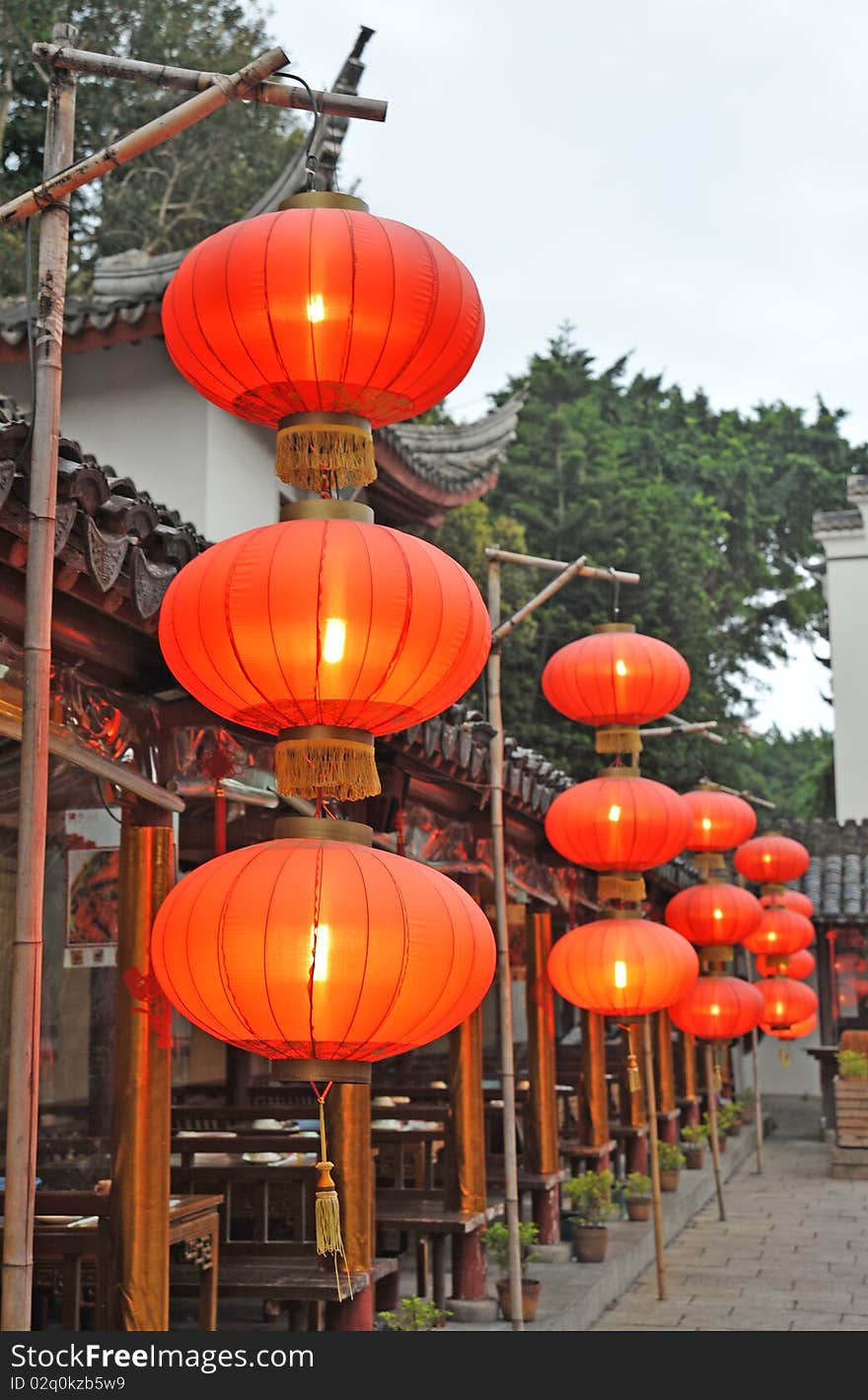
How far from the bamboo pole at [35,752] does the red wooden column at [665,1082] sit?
43.4 ft

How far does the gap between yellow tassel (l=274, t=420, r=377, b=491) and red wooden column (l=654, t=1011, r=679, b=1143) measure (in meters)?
12.4

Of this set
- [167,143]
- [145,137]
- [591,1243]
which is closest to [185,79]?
[145,137]

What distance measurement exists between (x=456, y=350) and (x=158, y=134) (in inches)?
43.5

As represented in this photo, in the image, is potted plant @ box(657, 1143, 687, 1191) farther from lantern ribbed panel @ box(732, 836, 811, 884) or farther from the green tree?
the green tree

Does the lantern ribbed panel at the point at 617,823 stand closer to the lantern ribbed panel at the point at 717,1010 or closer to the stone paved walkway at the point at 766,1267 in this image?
the stone paved walkway at the point at 766,1267

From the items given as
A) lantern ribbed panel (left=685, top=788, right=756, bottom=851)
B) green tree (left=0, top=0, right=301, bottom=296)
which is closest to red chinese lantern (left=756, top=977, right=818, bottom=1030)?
lantern ribbed panel (left=685, top=788, right=756, bottom=851)

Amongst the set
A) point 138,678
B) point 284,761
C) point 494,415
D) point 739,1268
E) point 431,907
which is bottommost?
point 739,1268

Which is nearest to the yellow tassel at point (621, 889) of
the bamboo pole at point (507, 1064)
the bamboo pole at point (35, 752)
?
the bamboo pole at point (507, 1064)

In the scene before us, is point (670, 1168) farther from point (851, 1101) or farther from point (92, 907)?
point (92, 907)

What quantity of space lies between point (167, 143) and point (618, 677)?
1388cm

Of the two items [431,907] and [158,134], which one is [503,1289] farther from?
[158,134]

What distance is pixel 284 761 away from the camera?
4223 mm

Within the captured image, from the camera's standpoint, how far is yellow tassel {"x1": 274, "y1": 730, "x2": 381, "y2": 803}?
420cm

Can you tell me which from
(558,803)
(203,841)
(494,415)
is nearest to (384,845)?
(558,803)
